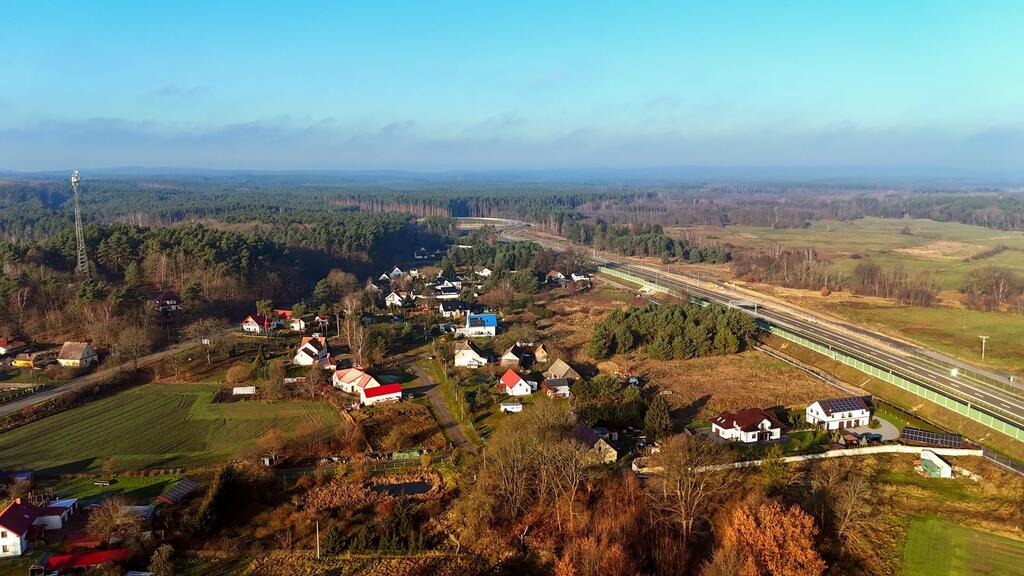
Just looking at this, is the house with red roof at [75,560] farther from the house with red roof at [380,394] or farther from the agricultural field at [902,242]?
the agricultural field at [902,242]

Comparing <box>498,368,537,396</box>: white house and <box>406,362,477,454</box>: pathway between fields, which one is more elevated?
<box>498,368,537,396</box>: white house

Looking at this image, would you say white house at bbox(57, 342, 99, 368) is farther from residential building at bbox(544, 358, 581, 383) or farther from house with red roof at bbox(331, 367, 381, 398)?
residential building at bbox(544, 358, 581, 383)

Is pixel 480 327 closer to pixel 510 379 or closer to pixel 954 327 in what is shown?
pixel 510 379

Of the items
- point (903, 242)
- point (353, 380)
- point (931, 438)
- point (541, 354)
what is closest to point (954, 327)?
point (931, 438)

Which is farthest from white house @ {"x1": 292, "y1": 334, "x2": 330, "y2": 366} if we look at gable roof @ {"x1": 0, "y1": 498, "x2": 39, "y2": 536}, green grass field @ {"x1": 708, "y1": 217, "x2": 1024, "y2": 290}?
green grass field @ {"x1": 708, "y1": 217, "x2": 1024, "y2": 290}

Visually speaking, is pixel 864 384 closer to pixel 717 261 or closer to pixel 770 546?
pixel 770 546

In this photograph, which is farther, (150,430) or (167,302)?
(167,302)

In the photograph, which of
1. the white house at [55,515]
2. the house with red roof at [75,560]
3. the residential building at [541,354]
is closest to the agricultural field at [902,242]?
the residential building at [541,354]
